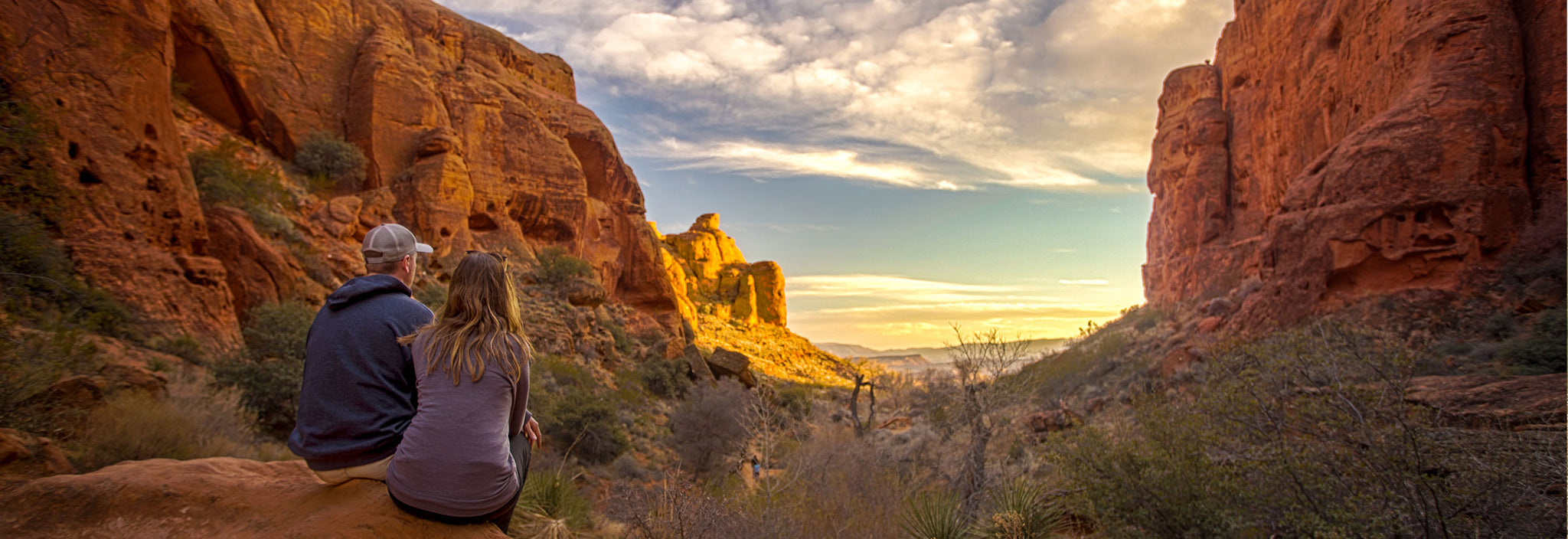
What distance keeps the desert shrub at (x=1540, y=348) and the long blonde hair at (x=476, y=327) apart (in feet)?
44.2

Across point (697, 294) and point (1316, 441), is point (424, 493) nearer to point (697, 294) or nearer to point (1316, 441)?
point (1316, 441)

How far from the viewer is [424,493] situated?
247 cm

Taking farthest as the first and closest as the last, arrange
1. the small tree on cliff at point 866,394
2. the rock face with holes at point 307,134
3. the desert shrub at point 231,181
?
the small tree on cliff at point 866,394 → the desert shrub at point 231,181 → the rock face with holes at point 307,134

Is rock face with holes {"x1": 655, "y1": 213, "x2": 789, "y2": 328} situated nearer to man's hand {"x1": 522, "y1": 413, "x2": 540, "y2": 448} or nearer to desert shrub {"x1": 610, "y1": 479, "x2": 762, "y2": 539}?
desert shrub {"x1": 610, "y1": 479, "x2": 762, "y2": 539}

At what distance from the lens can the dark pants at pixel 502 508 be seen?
253cm

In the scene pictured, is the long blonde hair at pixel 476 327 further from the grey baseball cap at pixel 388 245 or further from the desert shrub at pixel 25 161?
the desert shrub at pixel 25 161

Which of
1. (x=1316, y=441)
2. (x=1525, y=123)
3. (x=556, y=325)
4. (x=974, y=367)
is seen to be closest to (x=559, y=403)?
(x=556, y=325)

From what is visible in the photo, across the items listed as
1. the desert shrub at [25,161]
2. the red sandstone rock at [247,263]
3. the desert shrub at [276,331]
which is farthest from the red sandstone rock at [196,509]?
the red sandstone rock at [247,263]

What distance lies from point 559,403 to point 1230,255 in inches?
1138

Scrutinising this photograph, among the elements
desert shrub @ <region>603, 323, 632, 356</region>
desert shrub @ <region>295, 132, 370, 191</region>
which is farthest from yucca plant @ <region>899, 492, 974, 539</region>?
desert shrub @ <region>295, 132, 370, 191</region>

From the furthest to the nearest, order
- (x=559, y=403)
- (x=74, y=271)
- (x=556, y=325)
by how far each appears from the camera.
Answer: (x=556, y=325), (x=559, y=403), (x=74, y=271)

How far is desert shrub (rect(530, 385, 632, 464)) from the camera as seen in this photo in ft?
44.8

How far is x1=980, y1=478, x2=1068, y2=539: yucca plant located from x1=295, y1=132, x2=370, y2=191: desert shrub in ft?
66.5

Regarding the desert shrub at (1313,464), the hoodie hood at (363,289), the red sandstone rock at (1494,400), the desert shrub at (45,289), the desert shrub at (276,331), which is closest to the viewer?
the hoodie hood at (363,289)
